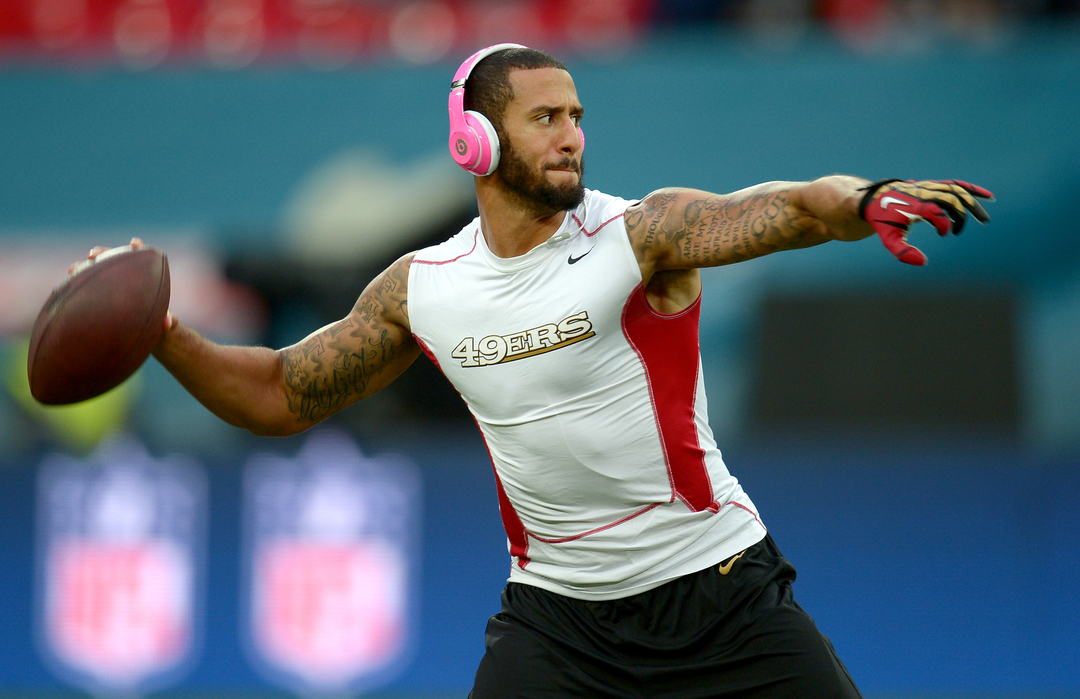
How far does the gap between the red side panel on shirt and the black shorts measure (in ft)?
0.73

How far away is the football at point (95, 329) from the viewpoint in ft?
10.3

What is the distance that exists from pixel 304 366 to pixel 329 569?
9.69ft

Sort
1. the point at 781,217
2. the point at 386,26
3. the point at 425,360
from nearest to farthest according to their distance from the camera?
the point at 781,217
the point at 425,360
the point at 386,26

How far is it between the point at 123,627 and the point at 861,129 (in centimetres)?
599

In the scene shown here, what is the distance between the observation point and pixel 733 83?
919 cm

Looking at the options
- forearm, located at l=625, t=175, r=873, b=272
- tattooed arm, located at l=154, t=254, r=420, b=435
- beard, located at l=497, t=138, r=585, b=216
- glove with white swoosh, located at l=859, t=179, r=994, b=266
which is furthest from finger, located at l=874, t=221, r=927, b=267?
tattooed arm, located at l=154, t=254, r=420, b=435

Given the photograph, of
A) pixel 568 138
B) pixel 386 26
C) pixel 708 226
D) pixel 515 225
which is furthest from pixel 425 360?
pixel 708 226

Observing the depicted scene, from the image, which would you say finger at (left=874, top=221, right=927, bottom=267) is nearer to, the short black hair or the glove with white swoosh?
the glove with white swoosh

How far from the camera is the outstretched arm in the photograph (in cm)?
246

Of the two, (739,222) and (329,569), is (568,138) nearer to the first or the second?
(739,222)

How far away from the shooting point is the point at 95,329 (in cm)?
314

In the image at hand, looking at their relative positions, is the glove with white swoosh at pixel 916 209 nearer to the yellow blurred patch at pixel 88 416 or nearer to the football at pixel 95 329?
the football at pixel 95 329

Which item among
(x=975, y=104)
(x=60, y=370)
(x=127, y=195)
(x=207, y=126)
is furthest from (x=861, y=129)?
(x=60, y=370)

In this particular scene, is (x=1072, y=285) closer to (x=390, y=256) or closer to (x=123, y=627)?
(x=390, y=256)
